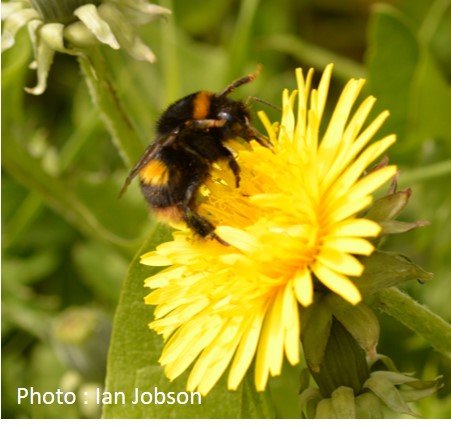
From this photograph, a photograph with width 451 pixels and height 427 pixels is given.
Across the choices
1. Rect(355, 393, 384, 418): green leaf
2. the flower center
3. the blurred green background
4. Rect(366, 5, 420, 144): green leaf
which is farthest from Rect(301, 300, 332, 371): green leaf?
Rect(366, 5, 420, 144): green leaf

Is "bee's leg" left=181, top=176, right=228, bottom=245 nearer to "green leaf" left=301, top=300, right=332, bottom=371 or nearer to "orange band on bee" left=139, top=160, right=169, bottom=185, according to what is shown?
"orange band on bee" left=139, top=160, right=169, bottom=185

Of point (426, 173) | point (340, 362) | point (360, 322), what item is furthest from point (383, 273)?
point (426, 173)

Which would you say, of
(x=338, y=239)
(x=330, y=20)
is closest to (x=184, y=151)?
(x=338, y=239)

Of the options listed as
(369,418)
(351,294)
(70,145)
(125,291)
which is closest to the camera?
(351,294)

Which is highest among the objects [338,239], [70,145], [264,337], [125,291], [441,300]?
[70,145]

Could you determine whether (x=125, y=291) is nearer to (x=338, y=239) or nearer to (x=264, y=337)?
(x=264, y=337)

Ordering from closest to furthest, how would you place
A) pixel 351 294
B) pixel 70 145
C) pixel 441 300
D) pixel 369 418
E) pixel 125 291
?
pixel 351 294 → pixel 369 418 → pixel 125 291 → pixel 441 300 → pixel 70 145

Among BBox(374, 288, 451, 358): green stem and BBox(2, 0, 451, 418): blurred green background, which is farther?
BBox(2, 0, 451, 418): blurred green background

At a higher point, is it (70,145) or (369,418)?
(70,145)
